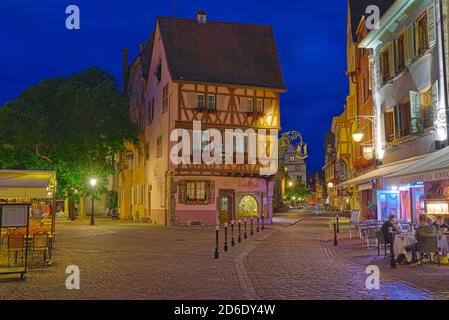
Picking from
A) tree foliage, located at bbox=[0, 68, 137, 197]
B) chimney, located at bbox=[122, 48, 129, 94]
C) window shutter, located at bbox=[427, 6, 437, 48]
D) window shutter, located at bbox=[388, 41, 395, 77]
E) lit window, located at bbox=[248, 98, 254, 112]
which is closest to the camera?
window shutter, located at bbox=[427, 6, 437, 48]

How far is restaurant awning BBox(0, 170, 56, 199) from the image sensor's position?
14.0m


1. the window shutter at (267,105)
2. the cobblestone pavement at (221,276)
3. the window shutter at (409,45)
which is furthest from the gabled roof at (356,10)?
the cobblestone pavement at (221,276)

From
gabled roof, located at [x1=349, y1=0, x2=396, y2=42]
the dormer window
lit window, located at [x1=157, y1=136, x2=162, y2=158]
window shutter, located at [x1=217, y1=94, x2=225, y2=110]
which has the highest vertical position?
gabled roof, located at [x1=349, y1=0, x2=396, y2=42]

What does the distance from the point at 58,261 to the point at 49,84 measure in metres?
29.1

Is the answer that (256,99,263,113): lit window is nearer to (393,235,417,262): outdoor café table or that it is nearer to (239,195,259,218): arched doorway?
(239,195,259,218): arched doorway

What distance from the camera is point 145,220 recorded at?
39.5 m

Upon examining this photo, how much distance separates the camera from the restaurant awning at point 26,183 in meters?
14.0

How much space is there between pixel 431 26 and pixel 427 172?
20.9ft

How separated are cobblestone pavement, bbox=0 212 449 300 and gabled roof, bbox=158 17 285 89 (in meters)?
19.2

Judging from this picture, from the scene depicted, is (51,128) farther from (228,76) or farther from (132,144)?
(228,76)

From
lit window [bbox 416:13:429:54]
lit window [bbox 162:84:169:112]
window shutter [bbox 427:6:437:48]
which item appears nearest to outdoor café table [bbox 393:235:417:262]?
window shutter [bbox 427:6:437:48]

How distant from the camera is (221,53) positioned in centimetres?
3694
